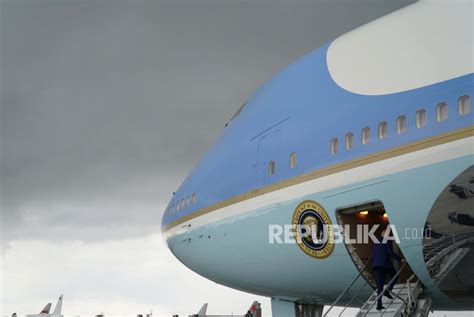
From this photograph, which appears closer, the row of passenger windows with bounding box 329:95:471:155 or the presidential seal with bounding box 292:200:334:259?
the row of passenger windows with bounding box 329:95:471:155

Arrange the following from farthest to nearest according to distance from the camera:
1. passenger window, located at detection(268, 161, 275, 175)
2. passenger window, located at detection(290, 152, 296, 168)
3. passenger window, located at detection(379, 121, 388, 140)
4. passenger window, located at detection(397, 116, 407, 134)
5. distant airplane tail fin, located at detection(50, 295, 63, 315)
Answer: distant airplane tail fin, located at detection(50, 295, 63, 315)
passenger window, located at detection(268, 161, 275, 175)
passenger window, located at detection(290, 152, 296, 168)
passenger window, located at detection(379, 121, 388, 140)
passenger window, located at detection(397, 116, 407, 134)

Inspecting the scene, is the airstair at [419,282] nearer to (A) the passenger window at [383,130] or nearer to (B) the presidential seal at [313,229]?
(B) the presidential seal at [313,229]

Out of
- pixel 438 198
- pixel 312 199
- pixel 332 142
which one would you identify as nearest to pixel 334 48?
pixel 332 142

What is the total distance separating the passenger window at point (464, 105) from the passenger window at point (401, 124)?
83 centimetres

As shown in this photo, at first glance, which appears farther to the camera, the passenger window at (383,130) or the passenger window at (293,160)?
the passenger window at (293,160)

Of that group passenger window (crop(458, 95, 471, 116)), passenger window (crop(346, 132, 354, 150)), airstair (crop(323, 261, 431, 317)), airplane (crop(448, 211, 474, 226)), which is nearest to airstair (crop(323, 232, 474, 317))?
airstair (crop(323, 261, 431, 317))

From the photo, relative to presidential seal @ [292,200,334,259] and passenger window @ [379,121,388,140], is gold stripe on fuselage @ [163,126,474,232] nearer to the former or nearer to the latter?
passenger window @ [379,121,388,140]

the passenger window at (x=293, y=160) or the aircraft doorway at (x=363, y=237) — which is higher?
the passenger window at (x=293, y=160)

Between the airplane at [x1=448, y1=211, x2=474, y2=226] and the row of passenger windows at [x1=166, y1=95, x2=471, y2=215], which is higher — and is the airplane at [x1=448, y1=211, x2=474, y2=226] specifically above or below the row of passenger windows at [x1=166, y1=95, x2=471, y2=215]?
Answer: below

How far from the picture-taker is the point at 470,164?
7.97 m

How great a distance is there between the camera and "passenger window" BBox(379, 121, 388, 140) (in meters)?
9.16

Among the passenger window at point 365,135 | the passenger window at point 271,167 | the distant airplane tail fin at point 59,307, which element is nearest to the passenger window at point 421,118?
the passenger window at point 365,135

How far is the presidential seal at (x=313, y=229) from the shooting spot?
1012cm

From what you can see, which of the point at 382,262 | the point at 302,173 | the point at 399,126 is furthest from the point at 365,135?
the point at 382,262
